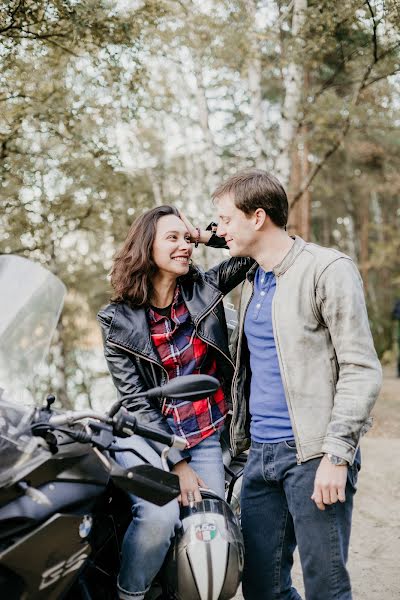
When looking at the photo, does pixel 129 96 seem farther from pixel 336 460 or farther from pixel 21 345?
pixel 336 460

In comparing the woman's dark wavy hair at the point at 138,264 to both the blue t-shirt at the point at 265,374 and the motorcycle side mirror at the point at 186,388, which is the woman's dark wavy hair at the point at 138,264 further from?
the motorcycle side mirror at the point at 186,388

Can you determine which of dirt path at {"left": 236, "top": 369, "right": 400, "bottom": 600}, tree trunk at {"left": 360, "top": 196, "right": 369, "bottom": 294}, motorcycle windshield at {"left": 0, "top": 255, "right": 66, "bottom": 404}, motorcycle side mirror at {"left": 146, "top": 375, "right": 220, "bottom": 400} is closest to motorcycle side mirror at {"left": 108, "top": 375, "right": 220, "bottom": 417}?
motorcycle side mirror at {"left": 146, "top": 375, "right": 220, "bottom": 400}

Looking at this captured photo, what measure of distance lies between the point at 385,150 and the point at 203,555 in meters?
19.1

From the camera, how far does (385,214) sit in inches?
1017

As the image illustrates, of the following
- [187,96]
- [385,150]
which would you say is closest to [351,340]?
[187,96]

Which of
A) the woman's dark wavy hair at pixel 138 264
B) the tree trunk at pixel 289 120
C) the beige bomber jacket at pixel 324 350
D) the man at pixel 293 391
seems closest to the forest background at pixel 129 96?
the tree trunk at pixel 289 120

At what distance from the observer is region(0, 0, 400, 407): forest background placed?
7.01 meters

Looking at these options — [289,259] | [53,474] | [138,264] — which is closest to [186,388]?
[53,474]

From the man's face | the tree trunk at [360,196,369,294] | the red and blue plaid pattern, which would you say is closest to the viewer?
the man's face

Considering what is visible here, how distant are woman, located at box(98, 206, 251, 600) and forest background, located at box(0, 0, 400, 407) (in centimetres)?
370

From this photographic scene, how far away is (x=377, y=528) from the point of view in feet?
18.5

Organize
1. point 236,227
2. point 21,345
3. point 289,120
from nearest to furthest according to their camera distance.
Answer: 1. point 21,345
2. point 236,227
3. point 289,120

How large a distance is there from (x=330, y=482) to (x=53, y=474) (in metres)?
0.96

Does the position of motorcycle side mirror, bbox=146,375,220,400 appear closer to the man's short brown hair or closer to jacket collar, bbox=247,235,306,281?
jacket collar, bbox=247,235,306,281
